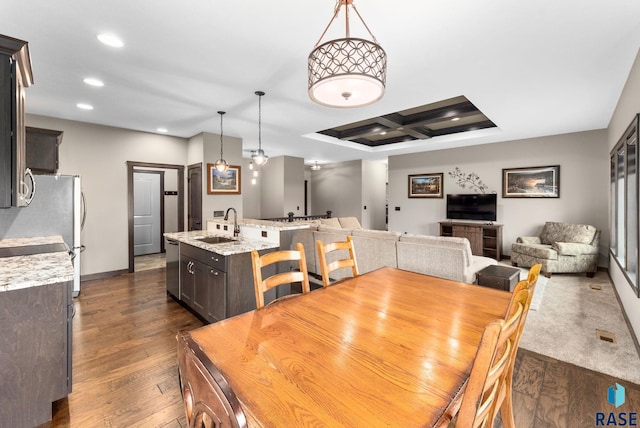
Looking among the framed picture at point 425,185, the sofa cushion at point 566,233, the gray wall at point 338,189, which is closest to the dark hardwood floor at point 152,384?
the sofa cushion at point 566,233

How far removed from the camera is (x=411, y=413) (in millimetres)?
719

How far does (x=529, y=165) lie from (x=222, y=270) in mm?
6422

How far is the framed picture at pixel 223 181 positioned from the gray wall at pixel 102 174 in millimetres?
1229

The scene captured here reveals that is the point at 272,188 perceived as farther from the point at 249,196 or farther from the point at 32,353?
the point at 32,353

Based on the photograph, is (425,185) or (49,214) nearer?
(49,214)

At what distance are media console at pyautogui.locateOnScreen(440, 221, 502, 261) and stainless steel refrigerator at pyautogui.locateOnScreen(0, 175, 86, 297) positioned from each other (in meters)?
6.82

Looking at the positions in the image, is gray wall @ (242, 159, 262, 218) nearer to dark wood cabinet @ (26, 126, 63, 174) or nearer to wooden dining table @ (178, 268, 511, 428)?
dark wood cabinet @ (26, 126, 63, 174)

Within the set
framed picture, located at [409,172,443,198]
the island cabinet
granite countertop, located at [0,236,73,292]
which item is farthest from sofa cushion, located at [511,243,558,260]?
granite countertop, located at [0,236,73,292]

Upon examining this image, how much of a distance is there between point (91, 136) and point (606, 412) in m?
6.86

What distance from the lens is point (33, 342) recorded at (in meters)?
1.63

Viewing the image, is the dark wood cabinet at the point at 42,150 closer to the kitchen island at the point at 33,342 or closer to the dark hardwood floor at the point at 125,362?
the dark hardwood floor at the point at 125,362

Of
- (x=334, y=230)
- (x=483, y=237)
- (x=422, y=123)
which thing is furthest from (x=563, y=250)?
(x=334, y=230)

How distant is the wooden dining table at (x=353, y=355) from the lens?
73cm

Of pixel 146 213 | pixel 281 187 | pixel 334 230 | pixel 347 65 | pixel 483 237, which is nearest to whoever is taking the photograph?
pixel 347 65
